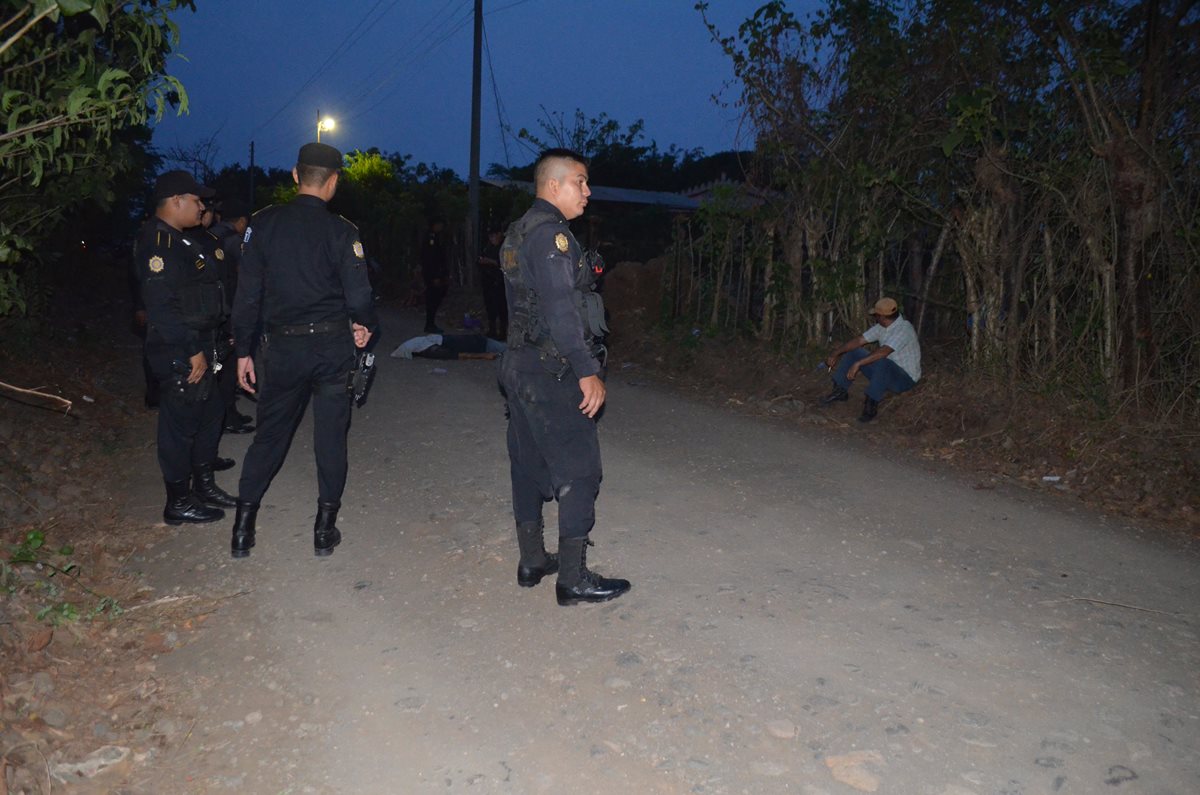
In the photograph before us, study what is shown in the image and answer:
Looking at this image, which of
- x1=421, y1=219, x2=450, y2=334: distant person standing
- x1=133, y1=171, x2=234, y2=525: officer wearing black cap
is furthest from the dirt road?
x1=421, y1=219, x2=450, y2=334: distant person standing

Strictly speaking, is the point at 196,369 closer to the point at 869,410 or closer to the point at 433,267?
the point at 869,410

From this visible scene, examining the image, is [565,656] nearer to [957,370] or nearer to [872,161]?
[957,370]

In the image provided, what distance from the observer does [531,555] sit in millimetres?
4172

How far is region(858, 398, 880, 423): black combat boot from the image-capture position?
7.99 m

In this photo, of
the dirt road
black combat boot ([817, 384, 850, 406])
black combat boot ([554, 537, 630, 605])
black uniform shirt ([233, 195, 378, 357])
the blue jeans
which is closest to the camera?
the dirt road

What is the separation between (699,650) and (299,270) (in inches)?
99.3

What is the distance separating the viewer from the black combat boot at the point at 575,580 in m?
3.94

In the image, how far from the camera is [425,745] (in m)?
2.95

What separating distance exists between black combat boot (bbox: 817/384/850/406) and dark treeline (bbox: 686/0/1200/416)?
1.15m

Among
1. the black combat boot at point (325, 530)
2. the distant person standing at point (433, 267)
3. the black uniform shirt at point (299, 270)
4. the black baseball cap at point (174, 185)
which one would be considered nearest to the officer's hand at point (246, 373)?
the black uniform shirt at point (299, 270)

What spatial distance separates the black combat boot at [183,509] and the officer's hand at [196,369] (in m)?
0.65

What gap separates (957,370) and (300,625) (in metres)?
6.54

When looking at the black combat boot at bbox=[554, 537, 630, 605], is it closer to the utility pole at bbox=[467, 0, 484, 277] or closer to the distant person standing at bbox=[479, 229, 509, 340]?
the distant person standing at bbox=[479, 229, 509, 340]

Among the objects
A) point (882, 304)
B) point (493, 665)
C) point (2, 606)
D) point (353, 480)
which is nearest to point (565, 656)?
point (493, 665)
